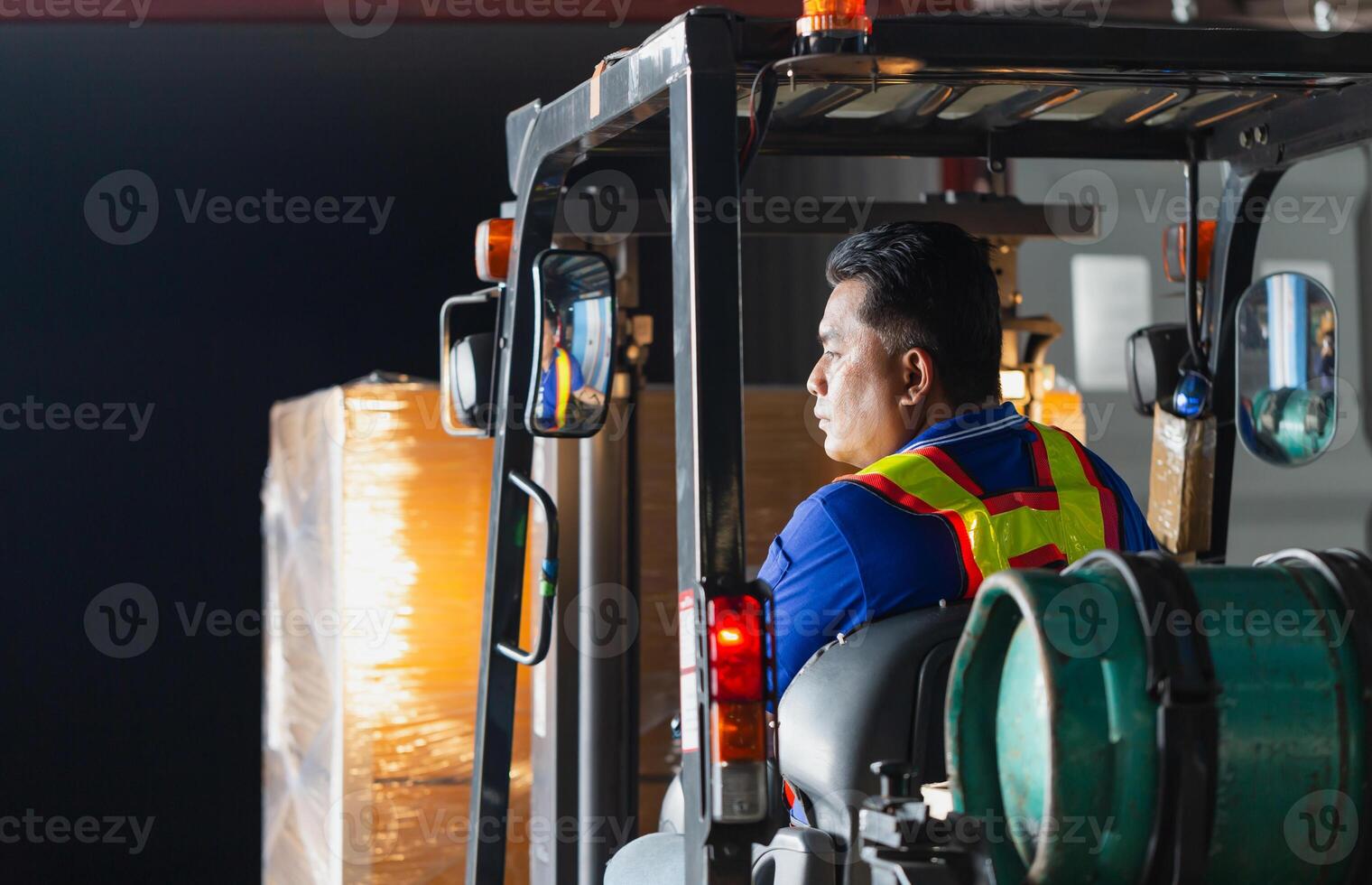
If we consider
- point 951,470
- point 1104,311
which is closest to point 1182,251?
point 951,470

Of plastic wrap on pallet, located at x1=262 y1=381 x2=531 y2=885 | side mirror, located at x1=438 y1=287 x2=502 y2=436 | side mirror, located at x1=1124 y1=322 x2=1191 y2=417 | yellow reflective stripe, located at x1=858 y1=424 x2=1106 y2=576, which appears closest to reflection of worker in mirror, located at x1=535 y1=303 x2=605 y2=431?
side mirror, located at x1=438 y1=287 x2=502 y2=436

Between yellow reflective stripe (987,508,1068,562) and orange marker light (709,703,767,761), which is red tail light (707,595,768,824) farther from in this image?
yellow reflective stripe (987,508,1068,562)

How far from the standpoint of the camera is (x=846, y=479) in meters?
2.38

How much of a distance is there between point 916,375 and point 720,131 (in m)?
0.81

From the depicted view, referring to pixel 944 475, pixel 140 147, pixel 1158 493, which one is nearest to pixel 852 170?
pixel 140 147

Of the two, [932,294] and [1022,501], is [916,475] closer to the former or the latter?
[1022,501]

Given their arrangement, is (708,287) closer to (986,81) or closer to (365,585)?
(986,81)

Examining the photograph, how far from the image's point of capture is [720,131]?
198cm

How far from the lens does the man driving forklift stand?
233 centimetres

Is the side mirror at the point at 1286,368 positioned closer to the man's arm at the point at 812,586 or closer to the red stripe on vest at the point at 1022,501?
the red stripe on vest at the point at 1022,501

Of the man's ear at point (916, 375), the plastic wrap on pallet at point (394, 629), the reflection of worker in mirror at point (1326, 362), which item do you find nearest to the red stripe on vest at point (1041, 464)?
the man's ear at point (916, 375)

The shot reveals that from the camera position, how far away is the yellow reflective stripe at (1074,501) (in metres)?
2.43

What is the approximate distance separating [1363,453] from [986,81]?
6.08 metres

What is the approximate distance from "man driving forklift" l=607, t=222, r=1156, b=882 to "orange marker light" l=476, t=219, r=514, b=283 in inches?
31.4
